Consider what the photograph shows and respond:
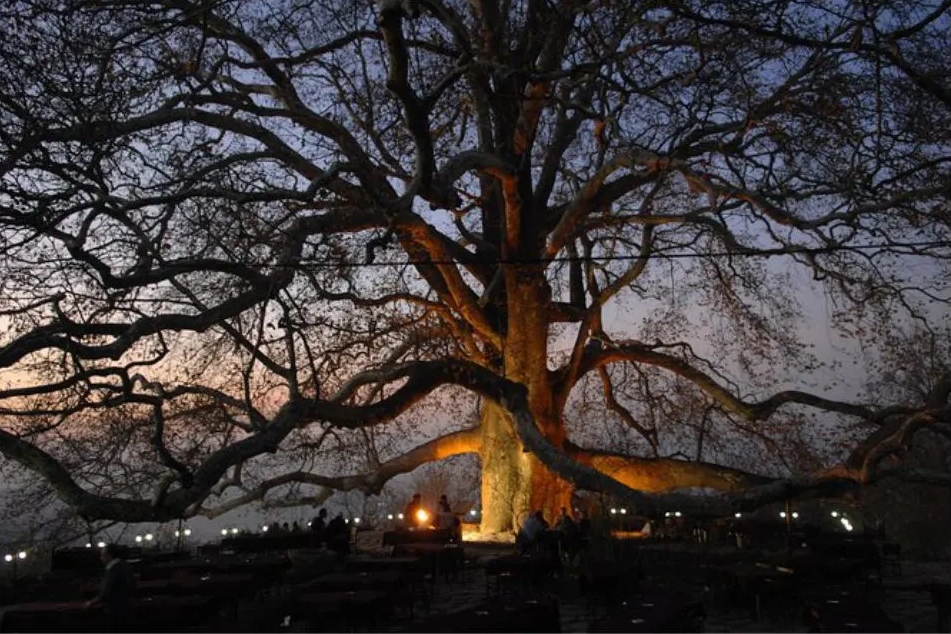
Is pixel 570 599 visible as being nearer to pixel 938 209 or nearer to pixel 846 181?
pixel 846 181

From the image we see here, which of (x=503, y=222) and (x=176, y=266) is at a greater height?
(x=503, y=222)

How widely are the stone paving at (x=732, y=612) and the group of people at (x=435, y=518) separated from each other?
6.06 ft

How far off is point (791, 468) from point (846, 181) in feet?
26.2

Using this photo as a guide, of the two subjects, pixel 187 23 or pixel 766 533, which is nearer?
pixel 187 23

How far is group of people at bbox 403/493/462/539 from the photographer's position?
15.6 metres

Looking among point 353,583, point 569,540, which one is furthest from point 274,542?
point 353,583

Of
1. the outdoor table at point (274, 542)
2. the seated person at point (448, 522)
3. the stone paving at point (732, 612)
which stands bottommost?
the stone paving at point (732, 612)

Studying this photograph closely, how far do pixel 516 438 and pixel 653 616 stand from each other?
9.52 m

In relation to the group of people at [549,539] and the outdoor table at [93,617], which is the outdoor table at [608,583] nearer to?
the group of people at [549,539]

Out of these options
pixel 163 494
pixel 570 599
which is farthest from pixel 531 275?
pixel 163 494

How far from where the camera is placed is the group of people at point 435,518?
616 inches

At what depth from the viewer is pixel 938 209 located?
13008mm

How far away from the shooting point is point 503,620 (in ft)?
22.3

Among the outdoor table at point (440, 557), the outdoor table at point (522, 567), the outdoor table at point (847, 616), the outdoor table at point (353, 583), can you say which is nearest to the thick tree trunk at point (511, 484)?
the outdoor table at point (440, 557)
